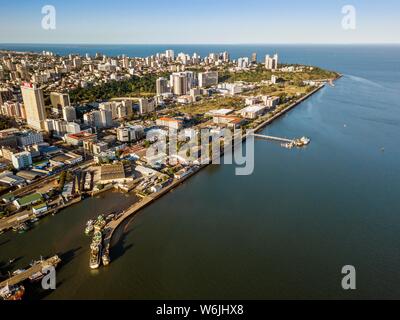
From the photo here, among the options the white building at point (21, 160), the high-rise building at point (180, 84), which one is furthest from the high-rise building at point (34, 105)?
the high-rise building at point (180, 84)

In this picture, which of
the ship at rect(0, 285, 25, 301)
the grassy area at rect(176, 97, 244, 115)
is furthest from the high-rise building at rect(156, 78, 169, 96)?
the ship at rect(0, 285, 25, 301)

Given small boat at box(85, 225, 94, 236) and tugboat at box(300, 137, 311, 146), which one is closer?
small boat at box(85, 225, 94, 236)

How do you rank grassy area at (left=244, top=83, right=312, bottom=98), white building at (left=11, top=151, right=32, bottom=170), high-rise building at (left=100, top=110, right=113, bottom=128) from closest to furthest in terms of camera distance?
white building at (left=11, top=151, right=32, bottom=170) < high-rise building at (left=100, top=110, right=113, bottom=128) < grassy area at (left=244, top=83, right=312, bottom=98)

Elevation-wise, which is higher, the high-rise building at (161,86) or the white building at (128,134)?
the high-rise building at (161,86)

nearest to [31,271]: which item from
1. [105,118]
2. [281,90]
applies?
[105,118]

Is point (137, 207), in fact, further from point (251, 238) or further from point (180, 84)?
point (180, 84)

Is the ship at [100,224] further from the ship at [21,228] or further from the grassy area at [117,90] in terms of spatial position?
the grassy area at [117,90]

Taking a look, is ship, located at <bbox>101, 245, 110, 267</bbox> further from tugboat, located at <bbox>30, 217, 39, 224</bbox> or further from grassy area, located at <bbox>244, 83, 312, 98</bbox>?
grassy area, located at <bbox>244, 83, 312, 98</bbox>
